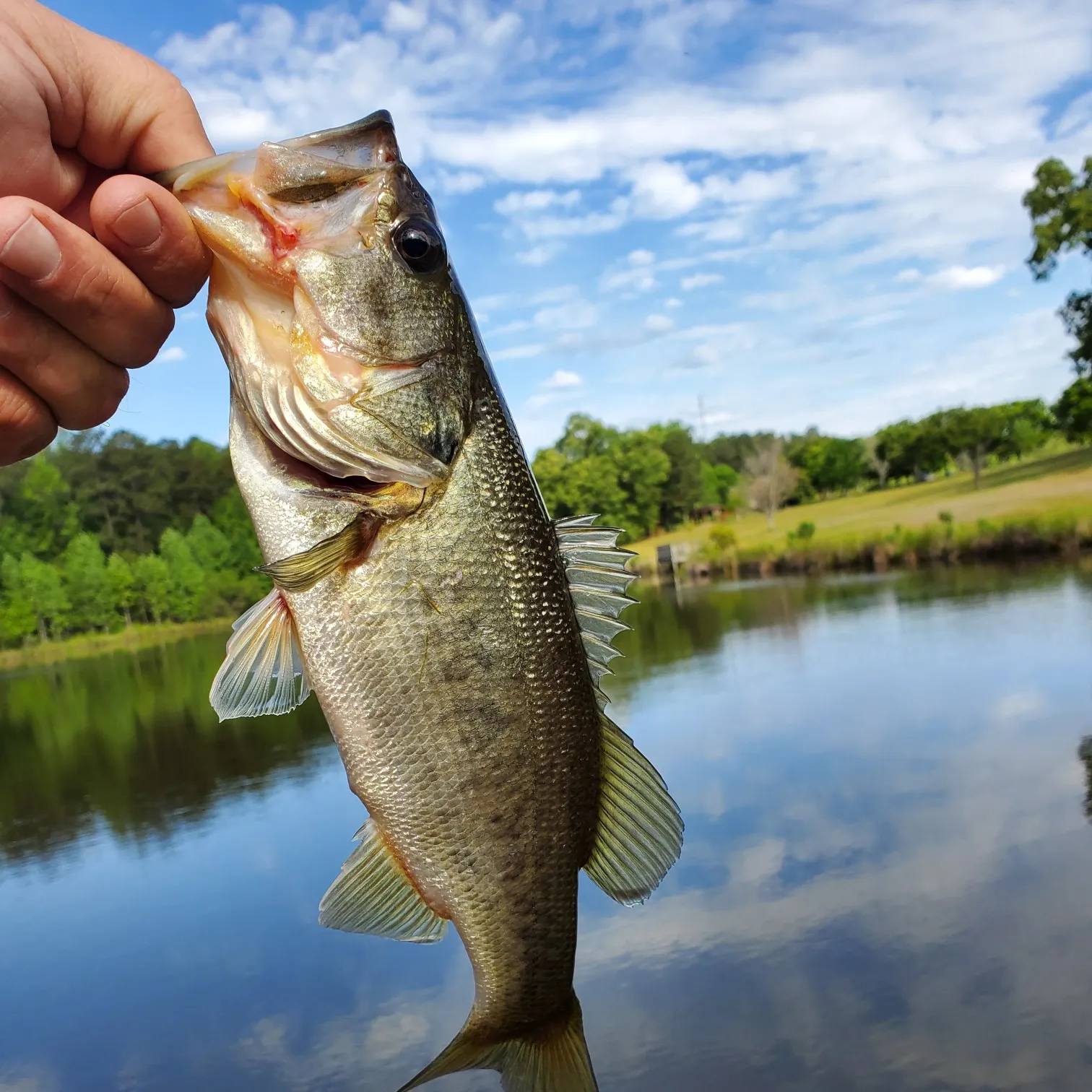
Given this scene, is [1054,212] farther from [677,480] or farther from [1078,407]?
[677,480]

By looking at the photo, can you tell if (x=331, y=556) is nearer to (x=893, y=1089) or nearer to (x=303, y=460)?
(x=303, y=460)

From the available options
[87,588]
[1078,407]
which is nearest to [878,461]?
[1078,407]

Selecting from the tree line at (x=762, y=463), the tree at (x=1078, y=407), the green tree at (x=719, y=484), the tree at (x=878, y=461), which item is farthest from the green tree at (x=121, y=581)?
the tree at (x=878, y=461)

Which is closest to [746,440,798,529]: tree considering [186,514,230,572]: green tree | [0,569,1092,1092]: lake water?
[186,514,230,572]: green tree

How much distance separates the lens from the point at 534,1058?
6.77 feet

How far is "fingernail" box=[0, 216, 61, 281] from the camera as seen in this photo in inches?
67.5

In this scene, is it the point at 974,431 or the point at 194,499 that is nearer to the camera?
the point at 194,499

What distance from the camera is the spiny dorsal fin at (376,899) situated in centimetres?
196

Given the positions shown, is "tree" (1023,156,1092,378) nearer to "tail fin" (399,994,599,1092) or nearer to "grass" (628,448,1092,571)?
"grass" (628,448,1092,571)

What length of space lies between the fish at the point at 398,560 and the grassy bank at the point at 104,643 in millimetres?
53523

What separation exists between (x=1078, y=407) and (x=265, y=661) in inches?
1589

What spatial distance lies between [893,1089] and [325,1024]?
20.8 feet

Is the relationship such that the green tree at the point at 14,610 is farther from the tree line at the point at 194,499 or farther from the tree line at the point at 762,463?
the tree line at the point at 762,463

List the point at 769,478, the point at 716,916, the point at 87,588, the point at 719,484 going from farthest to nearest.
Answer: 1. the point at 719,484
2. the point at 769,478
3. the point at 87,588
4. the point at 716,916
